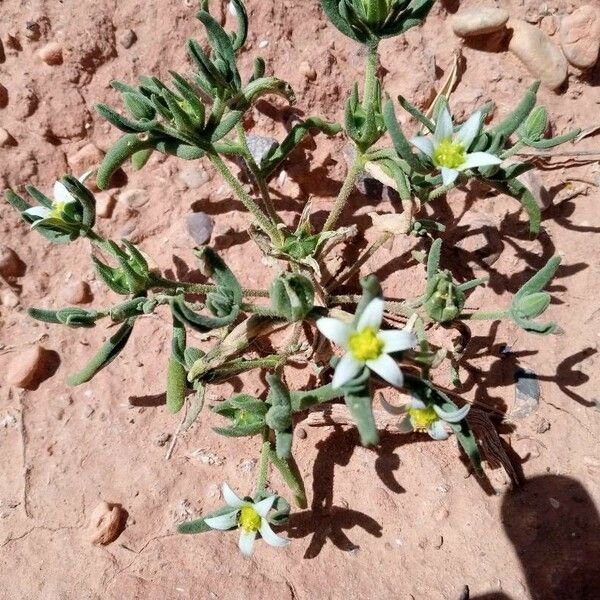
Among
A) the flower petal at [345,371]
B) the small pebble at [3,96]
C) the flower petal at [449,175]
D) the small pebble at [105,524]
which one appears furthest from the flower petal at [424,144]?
the small pebble at [3,96]

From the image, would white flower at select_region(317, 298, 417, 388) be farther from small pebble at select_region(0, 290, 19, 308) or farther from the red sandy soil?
small pebble at select_region(0, 290, 19, 308)

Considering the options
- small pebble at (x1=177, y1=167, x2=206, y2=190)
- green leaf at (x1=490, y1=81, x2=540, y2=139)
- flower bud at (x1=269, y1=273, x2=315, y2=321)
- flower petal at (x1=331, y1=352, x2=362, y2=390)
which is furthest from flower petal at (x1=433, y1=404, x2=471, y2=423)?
small pebble at (x1=177, y1=167, x2=206, y2=190)

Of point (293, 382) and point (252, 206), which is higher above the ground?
point (252, 206)

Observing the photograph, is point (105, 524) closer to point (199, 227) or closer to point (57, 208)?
point (57, 208)

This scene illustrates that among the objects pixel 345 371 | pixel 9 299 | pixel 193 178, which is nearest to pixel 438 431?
pixel 345 371

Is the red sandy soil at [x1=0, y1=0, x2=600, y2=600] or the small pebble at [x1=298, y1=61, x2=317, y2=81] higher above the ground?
the small pebble at [x1=298, y1=61, x2=317, y2=81]

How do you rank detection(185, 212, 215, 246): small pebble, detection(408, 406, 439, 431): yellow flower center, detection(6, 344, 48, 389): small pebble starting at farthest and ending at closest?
detection(185, 212, 215, 246): small pebble → detection(6, 344, 48, 389): small pebble → detection(408, 406, 439, 431): yellow flower center

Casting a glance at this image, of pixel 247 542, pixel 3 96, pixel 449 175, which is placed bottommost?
pixel 247 542
